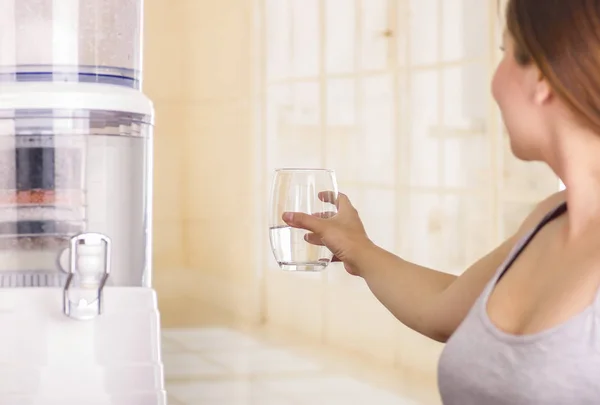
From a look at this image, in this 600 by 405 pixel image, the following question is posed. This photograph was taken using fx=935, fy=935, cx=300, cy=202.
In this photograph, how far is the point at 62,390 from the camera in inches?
50.7

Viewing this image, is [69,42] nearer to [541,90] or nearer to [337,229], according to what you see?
[337,229]

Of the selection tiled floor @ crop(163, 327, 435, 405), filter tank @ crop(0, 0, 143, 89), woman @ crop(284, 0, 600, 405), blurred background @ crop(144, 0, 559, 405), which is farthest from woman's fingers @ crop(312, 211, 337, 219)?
tiled floor @ crop(163, 327, 435, 405)

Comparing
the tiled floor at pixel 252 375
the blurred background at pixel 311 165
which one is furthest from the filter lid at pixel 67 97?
the tiled floor at pixel 252 375

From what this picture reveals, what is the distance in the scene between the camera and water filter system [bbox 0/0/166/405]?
4.25 feet

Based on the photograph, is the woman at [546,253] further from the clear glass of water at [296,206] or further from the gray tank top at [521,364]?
the clear glass of water at [296,206]

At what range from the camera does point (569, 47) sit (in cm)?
83

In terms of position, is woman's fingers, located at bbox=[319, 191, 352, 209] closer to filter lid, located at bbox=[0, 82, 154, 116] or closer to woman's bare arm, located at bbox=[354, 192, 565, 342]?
woman's bare arm, located at bbox=[354, 192, 565, 342]

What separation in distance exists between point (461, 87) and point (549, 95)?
→ 4.67 feet

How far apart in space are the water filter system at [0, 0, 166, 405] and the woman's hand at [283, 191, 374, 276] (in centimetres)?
34

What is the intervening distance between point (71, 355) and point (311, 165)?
1443mm

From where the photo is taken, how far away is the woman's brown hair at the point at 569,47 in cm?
83

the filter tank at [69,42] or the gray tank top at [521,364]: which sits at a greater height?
the filter tank at [69,42]

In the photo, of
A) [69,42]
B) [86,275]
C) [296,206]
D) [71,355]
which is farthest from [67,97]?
[296,206]

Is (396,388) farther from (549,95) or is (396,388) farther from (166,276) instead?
(549,95)
